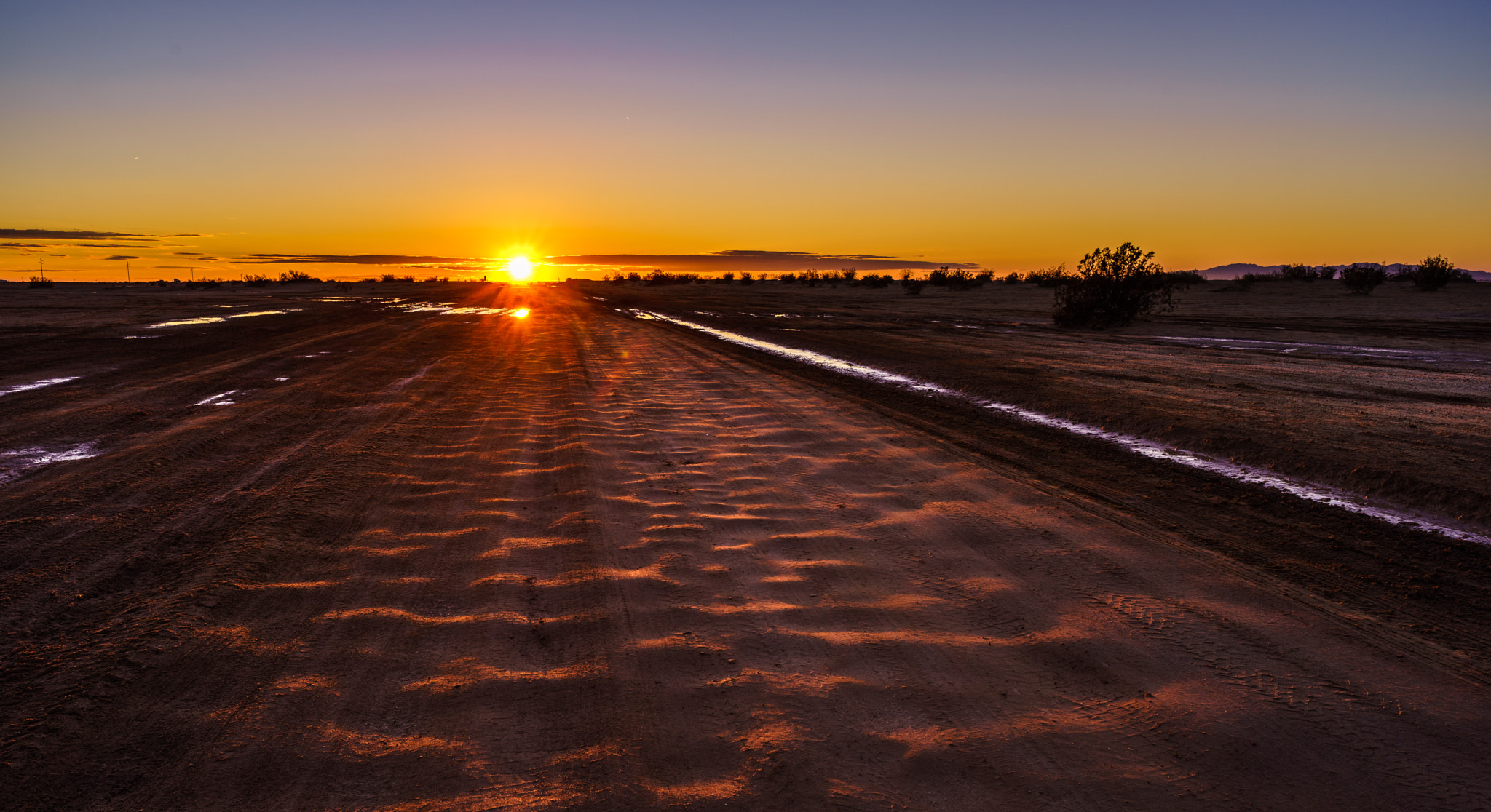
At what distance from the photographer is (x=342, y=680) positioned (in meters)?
2.79

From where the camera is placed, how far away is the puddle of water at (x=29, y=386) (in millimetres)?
9172

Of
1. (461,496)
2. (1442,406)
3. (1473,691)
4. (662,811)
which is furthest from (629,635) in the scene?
(1442,406)

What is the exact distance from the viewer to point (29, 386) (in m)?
9.64

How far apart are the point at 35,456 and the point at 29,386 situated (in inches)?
199

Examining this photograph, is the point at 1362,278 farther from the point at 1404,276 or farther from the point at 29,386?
the point at 29,386

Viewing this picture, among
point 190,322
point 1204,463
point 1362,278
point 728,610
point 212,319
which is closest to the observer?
point 728,610

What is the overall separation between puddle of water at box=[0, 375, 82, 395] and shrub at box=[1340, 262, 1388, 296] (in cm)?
4279

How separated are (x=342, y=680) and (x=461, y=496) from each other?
8.13 ft

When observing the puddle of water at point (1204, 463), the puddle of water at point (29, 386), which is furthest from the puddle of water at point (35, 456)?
the puddle of water at point (1204, 463)

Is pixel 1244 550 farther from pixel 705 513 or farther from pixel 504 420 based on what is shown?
pixel 504 420

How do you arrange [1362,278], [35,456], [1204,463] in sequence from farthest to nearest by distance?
1. [1362,278]
2. [1204,463]
3. [35,456]

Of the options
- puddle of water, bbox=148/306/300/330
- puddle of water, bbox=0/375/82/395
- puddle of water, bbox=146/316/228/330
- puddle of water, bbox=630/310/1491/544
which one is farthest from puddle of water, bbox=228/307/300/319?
puddle of water, bbox=630/310/1491/544

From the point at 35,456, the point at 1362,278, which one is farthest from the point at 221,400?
the point at 1362,278

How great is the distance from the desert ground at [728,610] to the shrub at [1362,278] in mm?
31588
